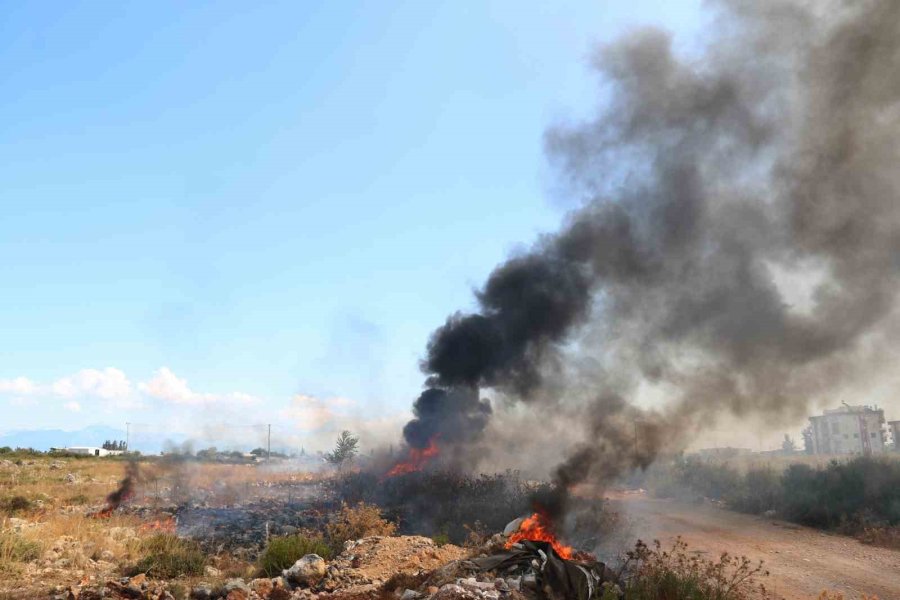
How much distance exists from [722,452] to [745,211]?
44870 mm

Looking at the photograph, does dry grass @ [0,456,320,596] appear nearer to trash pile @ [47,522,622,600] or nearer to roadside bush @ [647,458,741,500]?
trash pile @ [47,522,622,600]

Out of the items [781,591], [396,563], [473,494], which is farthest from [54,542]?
[781,591]

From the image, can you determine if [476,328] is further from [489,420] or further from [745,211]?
[745,211]

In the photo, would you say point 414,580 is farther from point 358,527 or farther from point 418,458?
point 418,458

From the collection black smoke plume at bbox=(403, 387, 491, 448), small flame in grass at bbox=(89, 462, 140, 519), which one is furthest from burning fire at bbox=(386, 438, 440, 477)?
small flame in grass at bbox=(89, 462, 140, 519)

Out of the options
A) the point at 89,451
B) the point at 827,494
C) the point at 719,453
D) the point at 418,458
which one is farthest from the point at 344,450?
the point at 89,451

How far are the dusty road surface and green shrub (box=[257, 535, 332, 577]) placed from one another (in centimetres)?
926

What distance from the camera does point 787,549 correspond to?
53.0ft

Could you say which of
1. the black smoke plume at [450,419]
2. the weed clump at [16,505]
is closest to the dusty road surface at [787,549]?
the black smoke plume at [450,419]

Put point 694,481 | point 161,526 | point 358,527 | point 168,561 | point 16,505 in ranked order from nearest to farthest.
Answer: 1. point 168,561
2. point 358,527
3. point 161,526
4. point 16,505
5. point 694,481

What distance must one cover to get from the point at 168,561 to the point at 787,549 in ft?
50.9

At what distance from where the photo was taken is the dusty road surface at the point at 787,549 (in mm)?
12594

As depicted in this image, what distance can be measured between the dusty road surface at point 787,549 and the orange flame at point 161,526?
1399 cm

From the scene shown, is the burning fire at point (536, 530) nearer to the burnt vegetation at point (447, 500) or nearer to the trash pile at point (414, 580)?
the burnt vegetation at point (447, 500)
